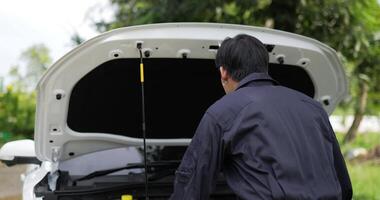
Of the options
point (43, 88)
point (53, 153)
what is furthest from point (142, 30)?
point (53, 153)

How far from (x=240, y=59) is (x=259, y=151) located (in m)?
0.40

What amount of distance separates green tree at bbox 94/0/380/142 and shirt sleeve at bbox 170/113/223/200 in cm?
386

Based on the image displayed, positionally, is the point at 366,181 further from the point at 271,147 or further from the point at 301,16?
the point at 271,147

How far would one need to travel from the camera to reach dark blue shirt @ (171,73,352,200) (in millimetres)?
1895

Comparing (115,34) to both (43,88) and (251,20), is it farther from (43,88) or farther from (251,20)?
(251,20)

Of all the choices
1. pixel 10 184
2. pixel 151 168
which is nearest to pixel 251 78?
pixel 151 168

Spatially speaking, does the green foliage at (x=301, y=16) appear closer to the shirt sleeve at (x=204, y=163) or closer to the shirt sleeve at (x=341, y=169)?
the shirt sleeve at (x=341, y=169)

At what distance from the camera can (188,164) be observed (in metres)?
1.99

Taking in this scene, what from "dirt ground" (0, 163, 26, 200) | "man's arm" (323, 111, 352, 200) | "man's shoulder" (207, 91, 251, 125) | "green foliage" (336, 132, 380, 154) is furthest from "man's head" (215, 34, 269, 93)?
"green foliage" (336, 132, 380, 154)

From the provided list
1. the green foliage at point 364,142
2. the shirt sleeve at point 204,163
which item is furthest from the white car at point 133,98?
the green foliage at point 364,142

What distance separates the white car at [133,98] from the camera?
2.74 metres

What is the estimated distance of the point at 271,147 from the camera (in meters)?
1.90

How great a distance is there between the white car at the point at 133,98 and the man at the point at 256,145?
699 mm

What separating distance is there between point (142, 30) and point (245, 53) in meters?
0.81
